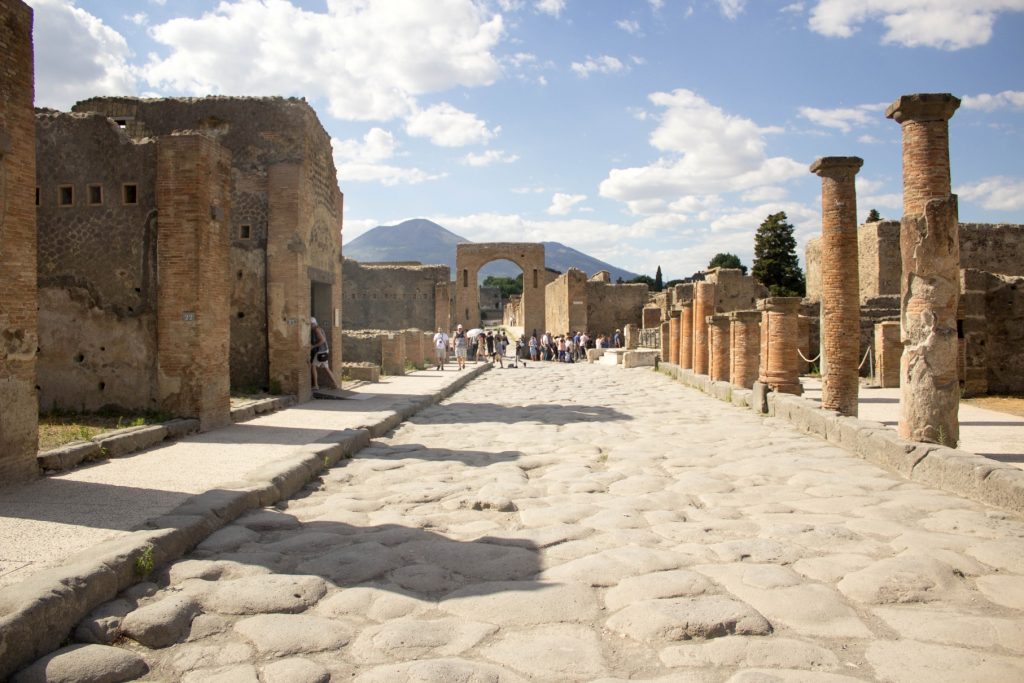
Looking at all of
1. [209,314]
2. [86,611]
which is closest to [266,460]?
[209,314]

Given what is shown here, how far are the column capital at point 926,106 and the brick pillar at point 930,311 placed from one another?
77cm

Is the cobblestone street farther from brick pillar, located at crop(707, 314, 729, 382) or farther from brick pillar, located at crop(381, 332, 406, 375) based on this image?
brick pillar, located at crop(381, 332, 406, 375)

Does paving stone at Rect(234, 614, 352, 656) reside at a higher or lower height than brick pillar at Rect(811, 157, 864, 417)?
lower

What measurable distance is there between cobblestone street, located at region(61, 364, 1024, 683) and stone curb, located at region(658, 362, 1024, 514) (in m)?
0.17

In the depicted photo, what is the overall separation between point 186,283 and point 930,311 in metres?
7.83

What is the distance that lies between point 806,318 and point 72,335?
16592 millimetres

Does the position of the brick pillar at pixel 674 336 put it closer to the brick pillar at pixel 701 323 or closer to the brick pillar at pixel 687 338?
the brick pillar at pixel 687 338

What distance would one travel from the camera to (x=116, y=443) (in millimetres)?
7367

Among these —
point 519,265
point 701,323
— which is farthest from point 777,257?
point 701,323

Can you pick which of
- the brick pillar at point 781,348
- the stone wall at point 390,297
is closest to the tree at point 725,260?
the stone wall at point 390,297

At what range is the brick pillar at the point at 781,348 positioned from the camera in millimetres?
12609

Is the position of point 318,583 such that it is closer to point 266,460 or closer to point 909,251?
point 266,460

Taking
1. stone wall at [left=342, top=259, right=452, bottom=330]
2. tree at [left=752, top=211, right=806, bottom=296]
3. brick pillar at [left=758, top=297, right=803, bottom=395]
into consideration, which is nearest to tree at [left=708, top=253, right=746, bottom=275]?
tree at [left=752, top=211, right=806, bottom=296]

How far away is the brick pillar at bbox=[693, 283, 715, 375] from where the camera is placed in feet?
60.5
